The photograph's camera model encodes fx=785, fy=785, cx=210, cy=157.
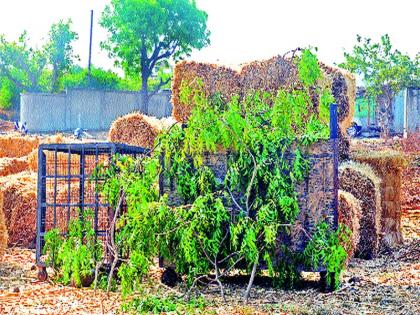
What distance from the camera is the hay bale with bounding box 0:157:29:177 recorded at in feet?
45.9

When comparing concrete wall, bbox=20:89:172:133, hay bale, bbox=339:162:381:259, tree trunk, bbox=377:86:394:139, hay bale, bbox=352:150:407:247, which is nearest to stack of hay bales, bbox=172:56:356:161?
hay bale, bbox=352:150:407:247

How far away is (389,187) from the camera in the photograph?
35.4 feet

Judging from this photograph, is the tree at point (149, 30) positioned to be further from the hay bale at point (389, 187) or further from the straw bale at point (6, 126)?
the hay bale at point (389, 187)

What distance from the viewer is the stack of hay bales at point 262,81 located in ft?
34.6

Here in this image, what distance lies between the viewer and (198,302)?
6688mm

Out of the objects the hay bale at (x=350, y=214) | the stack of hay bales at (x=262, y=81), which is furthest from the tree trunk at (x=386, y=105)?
the hay bale at (x=350, y=214)

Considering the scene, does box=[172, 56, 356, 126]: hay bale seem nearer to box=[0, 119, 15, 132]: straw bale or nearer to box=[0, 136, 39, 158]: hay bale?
box=[0, 136, 39, 158]: hay bale

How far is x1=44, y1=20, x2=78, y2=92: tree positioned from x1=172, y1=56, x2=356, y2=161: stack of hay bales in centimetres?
3584

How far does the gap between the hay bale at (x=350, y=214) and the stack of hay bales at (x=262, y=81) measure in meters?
1.69

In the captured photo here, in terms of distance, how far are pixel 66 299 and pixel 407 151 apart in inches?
602

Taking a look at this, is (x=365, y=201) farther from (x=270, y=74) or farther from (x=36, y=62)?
(x=36, y=62)

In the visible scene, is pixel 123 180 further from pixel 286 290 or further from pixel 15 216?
pixel 15 216

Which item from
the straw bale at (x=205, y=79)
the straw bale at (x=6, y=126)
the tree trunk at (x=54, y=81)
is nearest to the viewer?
the straw bale at (x=205, y=79)

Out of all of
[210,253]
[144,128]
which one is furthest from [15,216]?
[210,253]
